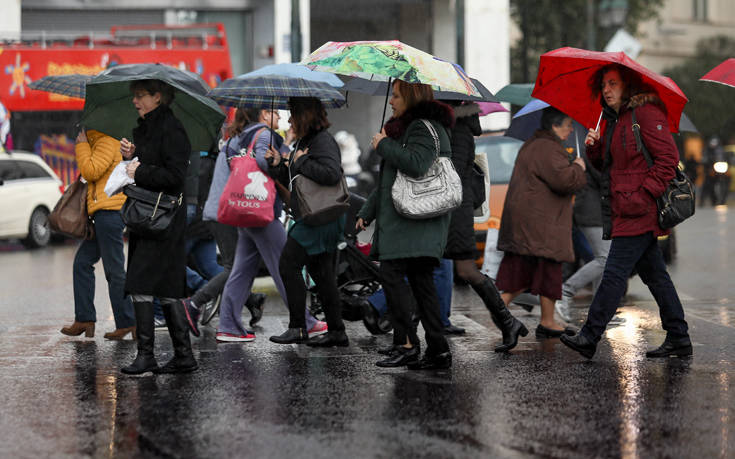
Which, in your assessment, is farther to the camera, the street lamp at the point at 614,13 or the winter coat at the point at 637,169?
the street lamp at the point at 614,13

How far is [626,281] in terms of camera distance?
6.72 metres

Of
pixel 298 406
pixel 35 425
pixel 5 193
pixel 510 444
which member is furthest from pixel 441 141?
pixel 5 193

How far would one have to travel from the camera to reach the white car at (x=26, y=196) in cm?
1838

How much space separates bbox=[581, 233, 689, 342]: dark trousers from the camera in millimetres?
6762

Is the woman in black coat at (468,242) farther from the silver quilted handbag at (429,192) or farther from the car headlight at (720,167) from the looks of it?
the car headlight at (720,167)

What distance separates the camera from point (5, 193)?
18328 millimetres

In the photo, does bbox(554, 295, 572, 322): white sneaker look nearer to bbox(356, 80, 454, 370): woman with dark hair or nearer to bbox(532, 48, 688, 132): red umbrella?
bbox(532, 48, 688, 132): red umbrella

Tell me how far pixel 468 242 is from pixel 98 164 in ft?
8.35

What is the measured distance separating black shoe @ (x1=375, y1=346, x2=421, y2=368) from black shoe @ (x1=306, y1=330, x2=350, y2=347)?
875 millimetres

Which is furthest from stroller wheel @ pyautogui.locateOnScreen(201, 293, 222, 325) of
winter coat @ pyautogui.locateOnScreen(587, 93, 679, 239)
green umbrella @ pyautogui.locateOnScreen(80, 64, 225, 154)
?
winter coat @ pyautogui.locateOnScreen(587, 93, 679, 239)

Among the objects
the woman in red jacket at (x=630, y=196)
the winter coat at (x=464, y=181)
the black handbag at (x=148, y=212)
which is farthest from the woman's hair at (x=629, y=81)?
the black handbag at (x=148, y=212)

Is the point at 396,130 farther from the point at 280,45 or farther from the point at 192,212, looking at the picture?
the point at 280,45

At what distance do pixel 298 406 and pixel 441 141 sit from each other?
69.9 inches

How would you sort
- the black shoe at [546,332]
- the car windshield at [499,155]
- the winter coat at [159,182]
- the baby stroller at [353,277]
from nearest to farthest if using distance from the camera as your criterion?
the winter coat at [159,182], the black shoe at [546,332], the baby stroller at [353,277], the car windshield at [499,155]
